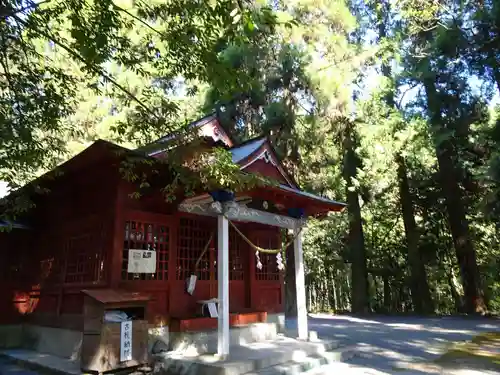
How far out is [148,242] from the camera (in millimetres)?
6645

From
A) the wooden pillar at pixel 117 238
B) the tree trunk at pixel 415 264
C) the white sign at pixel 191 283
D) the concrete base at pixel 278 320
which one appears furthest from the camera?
the tree trunk at pixel 415 264

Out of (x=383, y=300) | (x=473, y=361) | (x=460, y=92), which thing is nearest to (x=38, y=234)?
(x=473, y=361)

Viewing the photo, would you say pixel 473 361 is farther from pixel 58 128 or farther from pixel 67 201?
pixel 67 201

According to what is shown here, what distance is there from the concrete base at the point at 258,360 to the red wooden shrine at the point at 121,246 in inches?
30.1

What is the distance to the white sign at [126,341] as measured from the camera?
17.1 feet

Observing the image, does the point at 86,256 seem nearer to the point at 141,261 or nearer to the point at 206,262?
the point at 141,261

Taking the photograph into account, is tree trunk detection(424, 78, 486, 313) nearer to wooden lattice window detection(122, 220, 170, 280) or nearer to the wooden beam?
the wooden beam

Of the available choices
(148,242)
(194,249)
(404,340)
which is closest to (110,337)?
(148,242)

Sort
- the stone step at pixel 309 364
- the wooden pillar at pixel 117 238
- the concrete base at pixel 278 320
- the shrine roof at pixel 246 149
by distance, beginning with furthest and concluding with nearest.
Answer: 1. the concrete base at pixel 278 320
2. the shrine roof at pixel 246 149
3. the wooden pillar at pixel 117 238
4. the stone step at pixel 309 364

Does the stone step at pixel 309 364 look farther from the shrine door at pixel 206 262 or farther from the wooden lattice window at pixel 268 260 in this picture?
the wooden lattice window at pixel 268 260

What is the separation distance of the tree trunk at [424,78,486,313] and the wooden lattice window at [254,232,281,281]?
7.21 meters

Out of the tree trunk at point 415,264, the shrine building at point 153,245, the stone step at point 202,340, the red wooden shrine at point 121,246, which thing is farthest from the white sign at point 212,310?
the tree trunk at point 415,264

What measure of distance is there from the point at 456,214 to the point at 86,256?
1198 cm

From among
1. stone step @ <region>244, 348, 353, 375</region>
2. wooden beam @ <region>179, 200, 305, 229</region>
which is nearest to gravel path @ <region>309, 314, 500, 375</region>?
stone step @ <region>244, 348, 353, 375</region>
